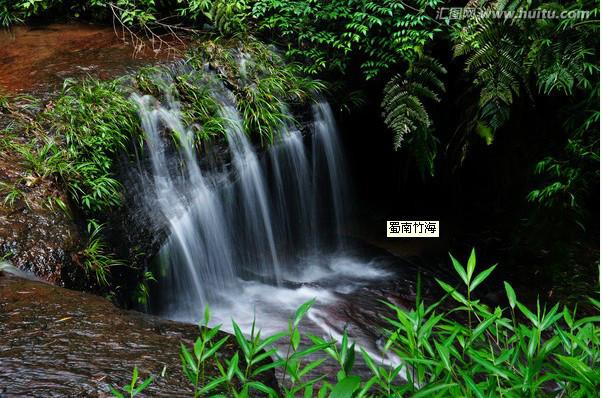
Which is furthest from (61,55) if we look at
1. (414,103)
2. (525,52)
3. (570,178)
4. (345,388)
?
(345,388)

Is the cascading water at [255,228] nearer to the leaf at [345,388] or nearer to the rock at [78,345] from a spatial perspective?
the rock at [78,345]

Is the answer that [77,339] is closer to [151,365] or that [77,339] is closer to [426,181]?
[151,365]

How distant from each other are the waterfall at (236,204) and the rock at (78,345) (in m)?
1.48

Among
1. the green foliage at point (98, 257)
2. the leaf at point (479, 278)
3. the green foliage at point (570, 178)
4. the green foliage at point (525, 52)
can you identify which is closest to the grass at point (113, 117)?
the green foliage at point (98, 257)

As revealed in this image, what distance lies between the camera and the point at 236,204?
4898mm

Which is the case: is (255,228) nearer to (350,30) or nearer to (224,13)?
(350,30)

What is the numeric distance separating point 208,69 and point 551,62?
2705 millimetres

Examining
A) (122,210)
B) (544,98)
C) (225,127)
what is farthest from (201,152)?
(544,98)

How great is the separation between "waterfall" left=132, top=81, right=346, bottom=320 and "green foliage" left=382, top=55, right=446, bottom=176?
2.36 feet

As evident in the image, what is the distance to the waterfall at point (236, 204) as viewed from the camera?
4.30 m

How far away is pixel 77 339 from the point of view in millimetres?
2355

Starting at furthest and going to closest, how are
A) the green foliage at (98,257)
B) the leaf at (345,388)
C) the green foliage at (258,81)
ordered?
1. the green foliage at (258,81)
2. the green foliage at (98,257)
3. the leaf at (345,388)

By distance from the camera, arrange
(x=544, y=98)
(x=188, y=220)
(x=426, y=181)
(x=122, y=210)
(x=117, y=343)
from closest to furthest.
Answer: (x=117, y=343), (x=122, y=210), (x=188, y=220), (x=544, y=98), (x=426, y=181)

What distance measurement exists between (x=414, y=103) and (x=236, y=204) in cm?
169
